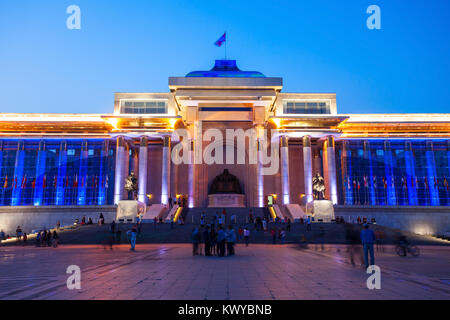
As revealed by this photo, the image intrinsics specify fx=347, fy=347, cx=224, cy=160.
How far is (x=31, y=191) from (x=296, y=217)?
1538 inches

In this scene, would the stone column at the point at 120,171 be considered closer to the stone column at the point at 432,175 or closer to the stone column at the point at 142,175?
the stone column at the point at 142,175

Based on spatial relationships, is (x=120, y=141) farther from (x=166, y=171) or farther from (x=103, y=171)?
(x=166, y=171)

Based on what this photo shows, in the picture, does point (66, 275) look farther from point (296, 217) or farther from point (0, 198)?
point (0, 198)

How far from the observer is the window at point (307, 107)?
51.4 m

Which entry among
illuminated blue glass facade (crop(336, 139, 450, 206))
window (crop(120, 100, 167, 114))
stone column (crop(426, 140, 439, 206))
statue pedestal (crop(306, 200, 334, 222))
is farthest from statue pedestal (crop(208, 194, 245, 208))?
stone column (crop(426, 140, 439, 206))

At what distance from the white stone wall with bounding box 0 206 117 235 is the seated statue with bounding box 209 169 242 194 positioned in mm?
13683

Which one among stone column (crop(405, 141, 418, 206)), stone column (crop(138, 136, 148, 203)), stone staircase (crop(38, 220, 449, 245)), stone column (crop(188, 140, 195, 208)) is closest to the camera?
stone staircase (crop(38, 220, 449, 245))

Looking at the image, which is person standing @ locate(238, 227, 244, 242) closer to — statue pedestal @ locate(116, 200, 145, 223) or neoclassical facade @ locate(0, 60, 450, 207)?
statue pedestal @ locate(116, 200, 145, 223)

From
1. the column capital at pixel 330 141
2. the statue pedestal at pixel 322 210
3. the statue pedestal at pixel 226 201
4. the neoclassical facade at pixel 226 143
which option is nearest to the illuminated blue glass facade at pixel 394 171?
the neoclassical facade at pixel 226 143

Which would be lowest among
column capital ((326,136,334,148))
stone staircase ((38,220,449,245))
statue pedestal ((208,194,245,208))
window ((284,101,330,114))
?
stone staircase ((38,220,449,245))

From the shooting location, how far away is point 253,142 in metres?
51.7

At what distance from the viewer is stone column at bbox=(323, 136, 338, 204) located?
1872 inches

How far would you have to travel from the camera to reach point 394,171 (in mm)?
53094

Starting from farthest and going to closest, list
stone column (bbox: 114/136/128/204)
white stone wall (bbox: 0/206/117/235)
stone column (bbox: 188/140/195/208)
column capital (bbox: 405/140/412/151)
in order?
1. column capital (bbox: 405/140/412/151)
2. stone column (bbox: 188/140/195/208)
3. stone column (bbox: 114/136/128/204)
4. white stone wall (bbox: 0/206/117/235)
